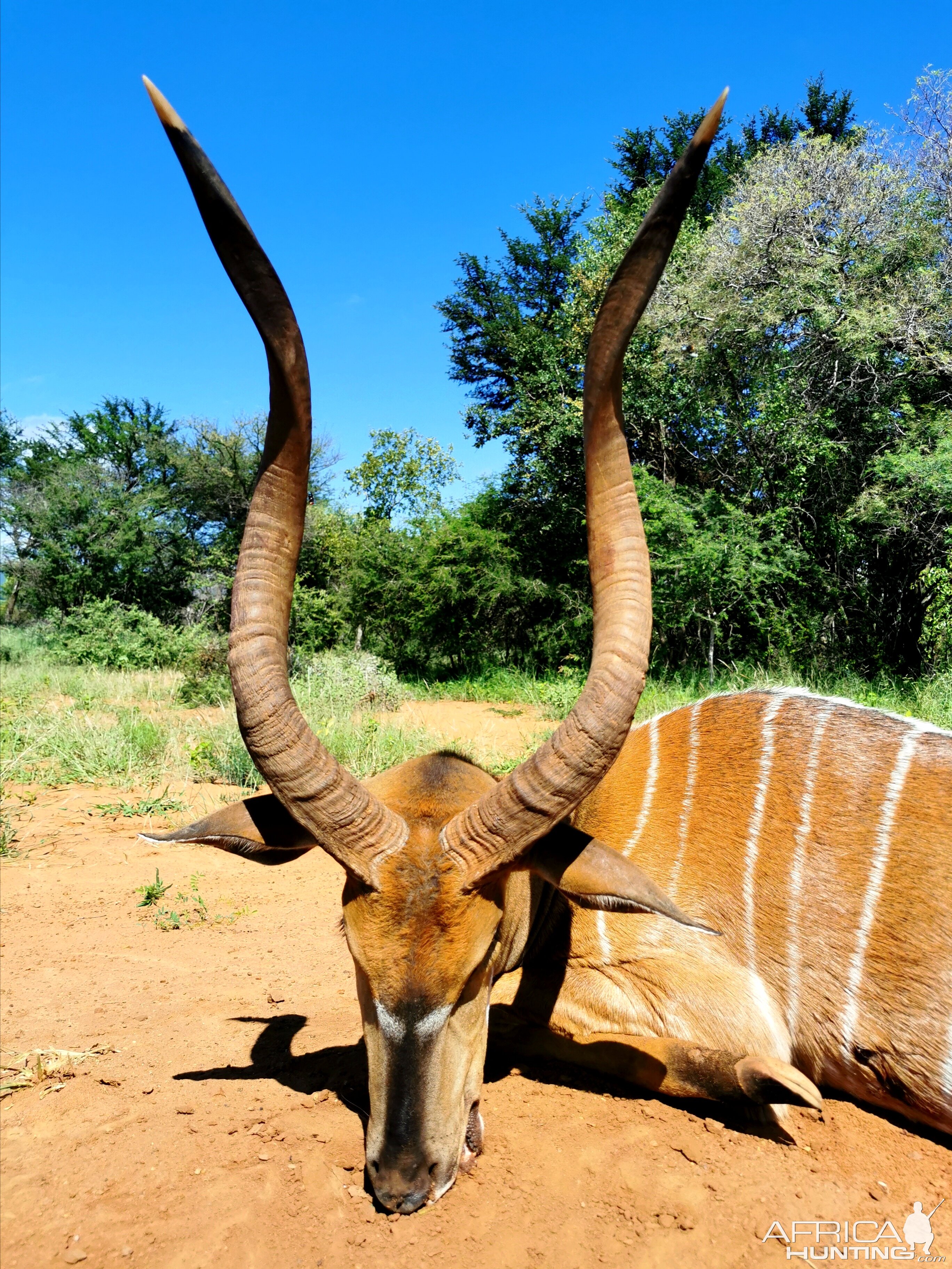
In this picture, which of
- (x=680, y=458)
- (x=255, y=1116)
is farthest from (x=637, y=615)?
(x=680, y=458)

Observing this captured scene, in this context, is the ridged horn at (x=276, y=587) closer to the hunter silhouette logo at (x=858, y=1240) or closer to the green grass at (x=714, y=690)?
the hunter silhouette logo at (x=858, y=1240)

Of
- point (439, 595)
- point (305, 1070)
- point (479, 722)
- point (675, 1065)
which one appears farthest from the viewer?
point (439, 595)

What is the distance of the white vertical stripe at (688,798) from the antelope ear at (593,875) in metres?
0.78

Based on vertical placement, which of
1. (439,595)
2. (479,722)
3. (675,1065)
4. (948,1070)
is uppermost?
(439,595)

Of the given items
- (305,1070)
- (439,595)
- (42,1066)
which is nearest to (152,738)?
(42,1066)

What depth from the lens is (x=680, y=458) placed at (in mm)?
19078

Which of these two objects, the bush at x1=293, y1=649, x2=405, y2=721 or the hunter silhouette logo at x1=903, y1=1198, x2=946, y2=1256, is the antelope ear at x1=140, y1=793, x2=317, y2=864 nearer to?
the hunter silhouette logo at x1=903, y1=1198, x2=946, y2=1256

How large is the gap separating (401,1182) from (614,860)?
1.08m

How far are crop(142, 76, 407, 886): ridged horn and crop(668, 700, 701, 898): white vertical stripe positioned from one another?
1.33 m

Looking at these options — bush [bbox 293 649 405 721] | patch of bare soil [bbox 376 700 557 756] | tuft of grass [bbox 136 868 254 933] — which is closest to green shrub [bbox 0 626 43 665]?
bush [bbox 293 649 405 721]

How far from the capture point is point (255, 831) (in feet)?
8.87

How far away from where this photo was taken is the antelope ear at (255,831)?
270 cm

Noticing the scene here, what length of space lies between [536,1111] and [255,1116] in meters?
1.00

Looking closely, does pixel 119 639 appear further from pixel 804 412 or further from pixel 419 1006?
pixel 419 1006
